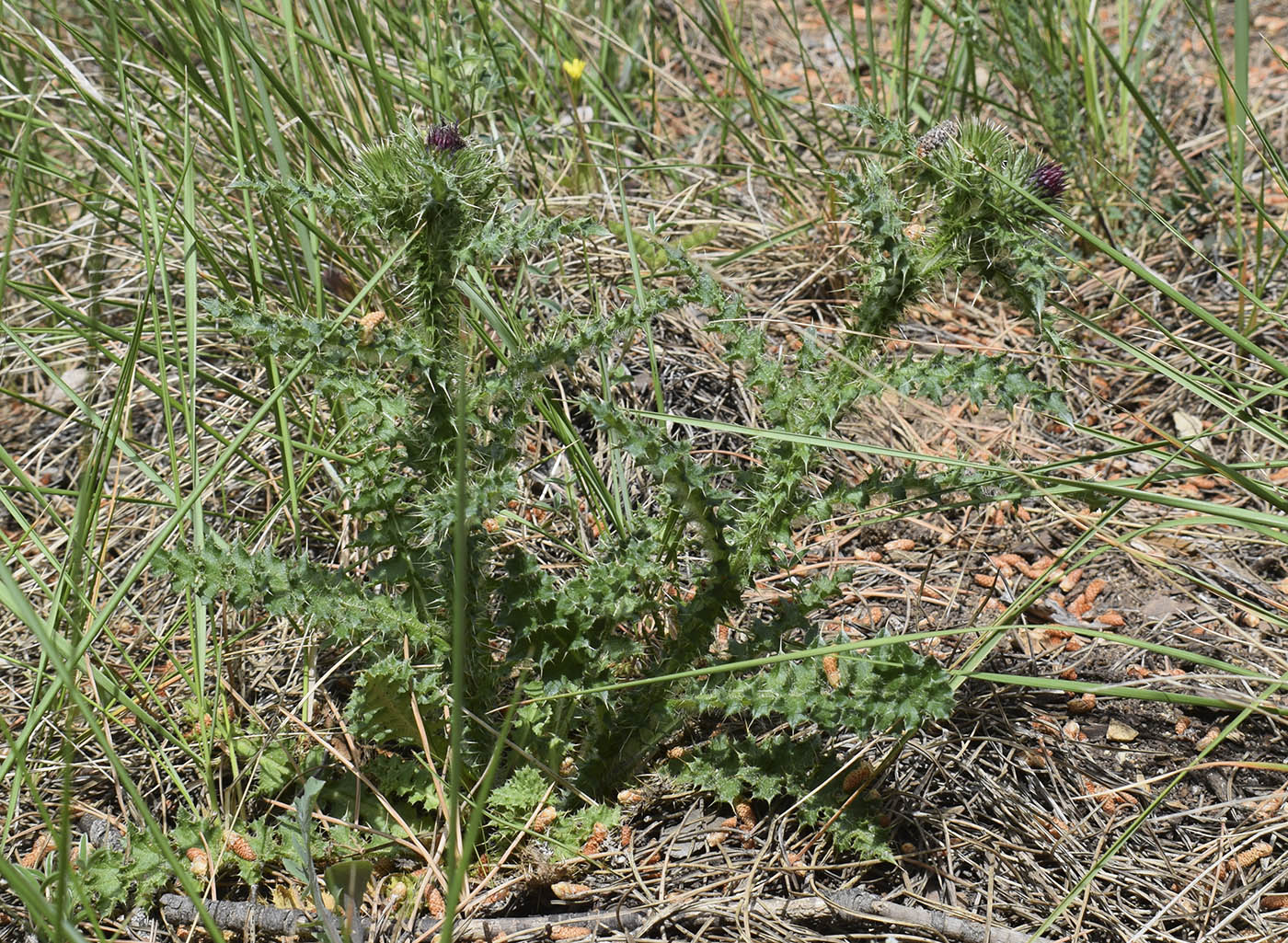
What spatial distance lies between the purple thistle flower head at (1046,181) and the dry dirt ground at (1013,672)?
242 mm

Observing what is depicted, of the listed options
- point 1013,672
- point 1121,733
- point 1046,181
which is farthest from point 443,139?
point 1121,733

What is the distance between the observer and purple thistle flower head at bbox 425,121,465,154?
5.05 feet

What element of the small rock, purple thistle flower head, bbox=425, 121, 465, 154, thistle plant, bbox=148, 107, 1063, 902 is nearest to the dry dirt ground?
the small rock

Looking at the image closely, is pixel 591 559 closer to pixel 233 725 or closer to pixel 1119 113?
pixel 233 725

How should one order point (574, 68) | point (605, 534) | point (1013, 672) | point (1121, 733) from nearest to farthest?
point (605, 534) → point (1121, 733) → point (1013, 672) → point (574, 68)

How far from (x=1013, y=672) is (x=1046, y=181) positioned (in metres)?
0.92

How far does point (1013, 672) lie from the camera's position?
2.06 metres

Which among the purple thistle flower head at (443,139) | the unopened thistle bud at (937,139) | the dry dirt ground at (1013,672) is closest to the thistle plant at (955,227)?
the unopened thistle bud at (937,139)

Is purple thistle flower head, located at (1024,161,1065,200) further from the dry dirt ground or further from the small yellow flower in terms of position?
the small yellow flower

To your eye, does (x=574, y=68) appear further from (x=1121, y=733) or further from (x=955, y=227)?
(x=1121, y=733)

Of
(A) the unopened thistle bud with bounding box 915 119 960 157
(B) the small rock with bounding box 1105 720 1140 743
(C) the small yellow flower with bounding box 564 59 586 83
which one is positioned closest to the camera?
(A) the unopened thistle bud with bounding box 915 119 960 157

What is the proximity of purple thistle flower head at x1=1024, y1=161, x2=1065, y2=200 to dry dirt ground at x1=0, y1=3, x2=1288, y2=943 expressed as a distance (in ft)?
0.79

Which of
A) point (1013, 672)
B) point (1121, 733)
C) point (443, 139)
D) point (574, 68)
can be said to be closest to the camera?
point (443, 139)

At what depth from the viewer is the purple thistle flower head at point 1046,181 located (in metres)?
1.68
